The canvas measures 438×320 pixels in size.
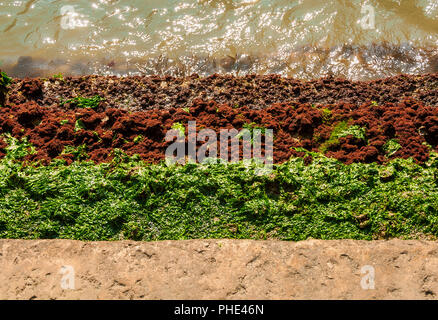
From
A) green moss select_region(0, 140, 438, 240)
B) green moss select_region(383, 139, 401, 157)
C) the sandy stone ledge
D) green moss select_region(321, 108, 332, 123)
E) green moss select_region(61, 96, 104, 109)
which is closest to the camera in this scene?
the sandy stone ledge

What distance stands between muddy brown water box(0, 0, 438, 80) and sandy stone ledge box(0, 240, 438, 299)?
325cm

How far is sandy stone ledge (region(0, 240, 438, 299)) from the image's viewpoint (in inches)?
145

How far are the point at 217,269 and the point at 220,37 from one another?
4.37m

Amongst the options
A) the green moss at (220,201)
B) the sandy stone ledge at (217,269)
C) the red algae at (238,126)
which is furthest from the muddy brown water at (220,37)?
the sandy stone ledge at (217,269)

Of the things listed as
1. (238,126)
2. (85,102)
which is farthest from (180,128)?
(85,102)

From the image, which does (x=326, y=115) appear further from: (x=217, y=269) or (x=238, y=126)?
(x=217, y=269)

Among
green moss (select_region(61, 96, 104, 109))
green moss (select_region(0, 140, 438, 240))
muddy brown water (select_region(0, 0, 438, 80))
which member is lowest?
green moss (select_region(0, 140, 438, 240))

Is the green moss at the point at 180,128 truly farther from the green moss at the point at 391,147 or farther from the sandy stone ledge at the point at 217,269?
the green moss at the point at 391,147

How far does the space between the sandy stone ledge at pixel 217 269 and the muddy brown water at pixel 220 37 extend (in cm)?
325

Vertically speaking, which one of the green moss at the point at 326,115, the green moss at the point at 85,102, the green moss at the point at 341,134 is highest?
the green moss at the point at 85,102

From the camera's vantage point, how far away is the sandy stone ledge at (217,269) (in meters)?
3.68

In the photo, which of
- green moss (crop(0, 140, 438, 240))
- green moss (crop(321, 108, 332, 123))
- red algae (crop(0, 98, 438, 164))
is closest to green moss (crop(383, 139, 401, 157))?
red algae (crop(0, 98, 438, 164))

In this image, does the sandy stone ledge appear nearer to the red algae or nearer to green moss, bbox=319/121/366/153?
the red algae
